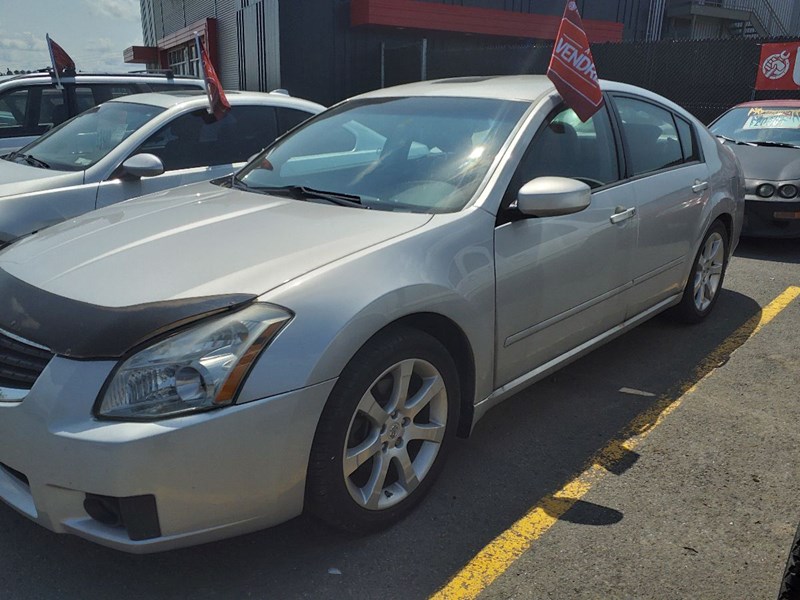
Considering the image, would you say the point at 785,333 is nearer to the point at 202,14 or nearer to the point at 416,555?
the point at 416,555

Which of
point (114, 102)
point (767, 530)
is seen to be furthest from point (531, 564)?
point (114, 102)

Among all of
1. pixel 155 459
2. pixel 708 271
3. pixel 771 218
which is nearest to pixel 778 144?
pixel 771 218

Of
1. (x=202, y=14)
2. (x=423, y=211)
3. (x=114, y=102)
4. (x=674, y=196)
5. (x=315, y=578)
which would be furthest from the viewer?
(x=202, y=14)

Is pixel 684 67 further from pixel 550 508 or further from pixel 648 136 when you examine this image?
pixel 550 508

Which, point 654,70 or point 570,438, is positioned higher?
point 654,70

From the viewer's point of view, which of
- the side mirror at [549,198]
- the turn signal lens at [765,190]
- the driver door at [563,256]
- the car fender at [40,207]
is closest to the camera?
the side mirror at [549,198]

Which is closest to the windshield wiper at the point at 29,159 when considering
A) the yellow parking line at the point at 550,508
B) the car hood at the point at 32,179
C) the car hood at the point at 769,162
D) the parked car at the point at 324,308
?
the car hood at the point at 32,179

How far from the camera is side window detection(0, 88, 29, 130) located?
7.44 m

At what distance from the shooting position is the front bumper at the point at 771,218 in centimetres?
688

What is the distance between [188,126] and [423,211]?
324 centimetres

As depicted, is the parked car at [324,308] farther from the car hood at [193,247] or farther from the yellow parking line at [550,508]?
the yellow parking line at [550,508]

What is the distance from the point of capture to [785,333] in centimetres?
481

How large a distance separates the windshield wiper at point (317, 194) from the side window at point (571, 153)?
0.65 meters

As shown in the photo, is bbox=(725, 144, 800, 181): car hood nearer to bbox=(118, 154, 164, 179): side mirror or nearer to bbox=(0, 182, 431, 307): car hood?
bbox=(118, 154, 164, 179): side mirror
